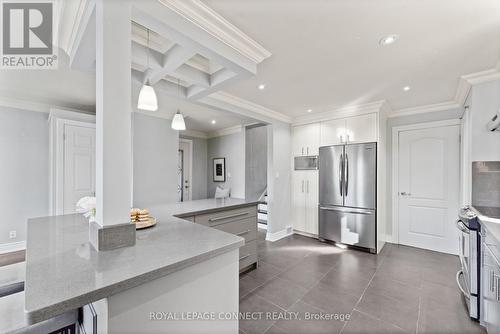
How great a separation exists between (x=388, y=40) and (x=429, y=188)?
2.82 metres

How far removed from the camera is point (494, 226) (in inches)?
64.7

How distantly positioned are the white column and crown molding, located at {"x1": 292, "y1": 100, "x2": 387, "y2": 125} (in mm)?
3370

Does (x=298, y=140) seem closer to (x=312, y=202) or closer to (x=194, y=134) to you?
(x=312, y=202)

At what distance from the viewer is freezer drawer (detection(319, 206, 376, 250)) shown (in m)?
3.32

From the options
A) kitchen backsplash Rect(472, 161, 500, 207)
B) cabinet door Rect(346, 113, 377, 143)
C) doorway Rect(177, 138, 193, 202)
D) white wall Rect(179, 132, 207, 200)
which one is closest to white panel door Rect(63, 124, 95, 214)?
doorway Rect(177, 138, 193, 202)

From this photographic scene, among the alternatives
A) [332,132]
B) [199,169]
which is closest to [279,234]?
[332,132]

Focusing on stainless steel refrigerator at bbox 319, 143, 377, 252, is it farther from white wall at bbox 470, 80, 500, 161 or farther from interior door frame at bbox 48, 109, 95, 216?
interior door frame at bbox 48, 109, 95, 216

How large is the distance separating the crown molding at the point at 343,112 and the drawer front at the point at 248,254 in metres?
2.57

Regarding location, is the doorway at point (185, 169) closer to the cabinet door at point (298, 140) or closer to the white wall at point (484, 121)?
the cabinet door at point (298, 140)

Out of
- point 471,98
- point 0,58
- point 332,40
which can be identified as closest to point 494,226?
point 471,98

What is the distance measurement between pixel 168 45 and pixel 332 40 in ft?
4.68

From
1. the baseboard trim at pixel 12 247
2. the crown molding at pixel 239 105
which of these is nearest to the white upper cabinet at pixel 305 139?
the crown molding at pixel 239 105

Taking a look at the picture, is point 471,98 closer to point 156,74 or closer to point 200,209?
point 200,209

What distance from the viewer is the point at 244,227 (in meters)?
2.64
